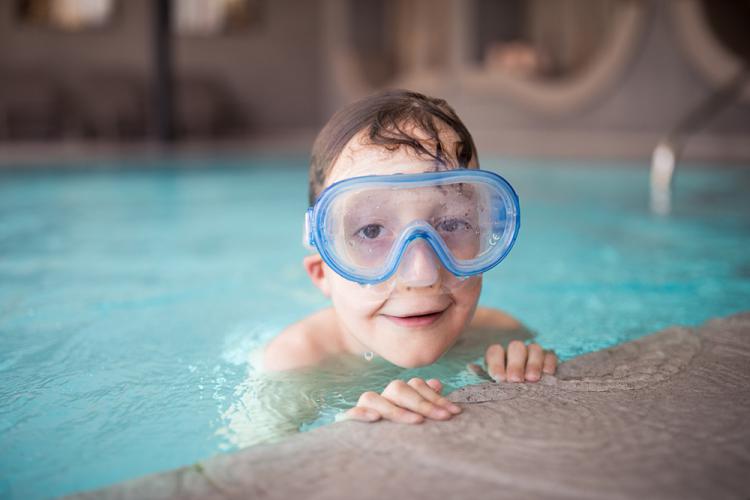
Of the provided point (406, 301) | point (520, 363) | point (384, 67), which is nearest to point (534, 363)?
point (520, 363)

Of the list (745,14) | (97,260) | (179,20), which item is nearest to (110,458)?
(97,260)

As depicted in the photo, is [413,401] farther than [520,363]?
No

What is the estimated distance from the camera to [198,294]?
11.2 ft

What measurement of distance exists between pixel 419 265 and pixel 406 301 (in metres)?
0.10

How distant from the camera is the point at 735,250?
14.2 ft

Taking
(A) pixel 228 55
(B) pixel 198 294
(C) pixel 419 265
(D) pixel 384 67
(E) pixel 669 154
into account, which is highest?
(A) pixel 228 55

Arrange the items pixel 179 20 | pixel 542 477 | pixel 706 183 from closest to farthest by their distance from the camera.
Result: pixel 542 477
pixel 706 183
pixel 179 20

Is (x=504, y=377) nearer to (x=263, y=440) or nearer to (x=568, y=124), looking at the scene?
(x=263, y=440)

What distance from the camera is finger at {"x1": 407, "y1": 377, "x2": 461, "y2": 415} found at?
1437mm

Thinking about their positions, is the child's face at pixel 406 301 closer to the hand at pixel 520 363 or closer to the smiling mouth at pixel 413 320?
the smiling mouth at pixel 413 320

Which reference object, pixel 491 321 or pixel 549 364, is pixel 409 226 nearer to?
pixel 549 364

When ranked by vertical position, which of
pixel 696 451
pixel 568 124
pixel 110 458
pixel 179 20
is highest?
pixel 179 20

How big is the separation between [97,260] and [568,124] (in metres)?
9.05

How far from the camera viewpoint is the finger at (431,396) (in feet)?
4.71
